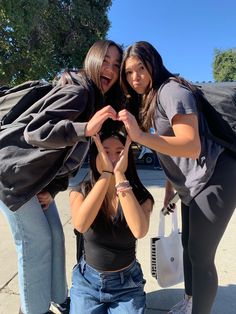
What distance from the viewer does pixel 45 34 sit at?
12.3 metres

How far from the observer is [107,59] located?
1920 millimetres

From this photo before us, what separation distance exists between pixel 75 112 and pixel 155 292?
5.51 feet

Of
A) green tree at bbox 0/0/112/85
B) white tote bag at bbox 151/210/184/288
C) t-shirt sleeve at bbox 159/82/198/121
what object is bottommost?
white tote bag at bbox 151/210/184/288

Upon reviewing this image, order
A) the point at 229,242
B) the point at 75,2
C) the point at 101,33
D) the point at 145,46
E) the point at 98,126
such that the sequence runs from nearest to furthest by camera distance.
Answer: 1. the point at 98,126
2. the point at 145,46
3. the point at 229,242
4. the point at 75,2
5. the point at 101,33

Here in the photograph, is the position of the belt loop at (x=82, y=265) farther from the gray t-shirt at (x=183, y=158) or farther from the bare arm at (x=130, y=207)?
the gray t-shirt at (x=183, y=158)

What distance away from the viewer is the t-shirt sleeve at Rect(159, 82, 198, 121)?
166cm

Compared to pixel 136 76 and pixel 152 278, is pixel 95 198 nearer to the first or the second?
pixel 136 76

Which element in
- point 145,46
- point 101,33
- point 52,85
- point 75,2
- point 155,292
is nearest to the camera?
point 145,46

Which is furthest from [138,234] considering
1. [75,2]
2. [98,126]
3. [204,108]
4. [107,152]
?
[75,2]

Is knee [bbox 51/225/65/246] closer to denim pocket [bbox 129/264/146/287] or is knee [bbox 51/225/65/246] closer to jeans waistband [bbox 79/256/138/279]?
jeans waistband [bbox 79/256/138/279]

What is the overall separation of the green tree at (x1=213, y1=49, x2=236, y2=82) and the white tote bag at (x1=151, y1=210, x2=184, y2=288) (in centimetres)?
3927

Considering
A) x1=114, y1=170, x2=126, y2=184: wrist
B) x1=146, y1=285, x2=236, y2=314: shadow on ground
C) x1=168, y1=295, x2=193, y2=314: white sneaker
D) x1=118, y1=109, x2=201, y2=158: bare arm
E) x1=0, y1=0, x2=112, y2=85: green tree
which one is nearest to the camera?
x1=118, y1=109, x2=201, y2=158: bare arm

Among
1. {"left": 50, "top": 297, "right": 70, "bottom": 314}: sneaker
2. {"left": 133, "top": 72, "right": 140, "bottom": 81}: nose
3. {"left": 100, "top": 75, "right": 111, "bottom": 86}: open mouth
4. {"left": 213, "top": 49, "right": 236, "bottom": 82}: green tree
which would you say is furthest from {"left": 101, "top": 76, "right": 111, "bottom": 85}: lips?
{"left": 213, "top": 49, "right": 236, "bottom": 82}: green tree

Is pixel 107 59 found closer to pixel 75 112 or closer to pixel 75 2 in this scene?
pixel 75 112
